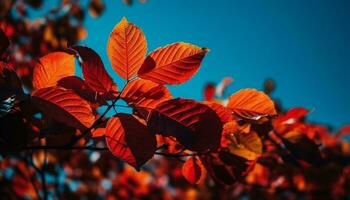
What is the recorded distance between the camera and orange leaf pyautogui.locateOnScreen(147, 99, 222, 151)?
692 mm

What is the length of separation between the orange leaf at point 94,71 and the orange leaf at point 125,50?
0.09ft

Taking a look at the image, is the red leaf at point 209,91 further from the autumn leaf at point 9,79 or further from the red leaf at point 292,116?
the autumn leaf at point 9,79

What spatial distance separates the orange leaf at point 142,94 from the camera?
2.45 feet

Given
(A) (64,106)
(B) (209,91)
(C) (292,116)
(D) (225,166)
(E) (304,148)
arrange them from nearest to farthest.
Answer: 1. (A) (64,106)
2. (D) (225,166)
3. (E) (304,148)
4. (C) (292,116)
5. (B) (209,91)

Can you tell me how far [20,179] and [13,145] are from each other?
405 centimetres

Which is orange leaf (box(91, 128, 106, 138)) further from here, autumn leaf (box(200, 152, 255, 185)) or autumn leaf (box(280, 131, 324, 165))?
autumn leaf (box(280, 131, 324, 165))

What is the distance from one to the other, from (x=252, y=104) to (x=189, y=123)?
243 mm

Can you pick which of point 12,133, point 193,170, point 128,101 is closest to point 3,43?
point 12,133

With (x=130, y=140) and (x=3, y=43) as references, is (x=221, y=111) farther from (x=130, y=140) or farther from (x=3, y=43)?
(x=3, y=43)

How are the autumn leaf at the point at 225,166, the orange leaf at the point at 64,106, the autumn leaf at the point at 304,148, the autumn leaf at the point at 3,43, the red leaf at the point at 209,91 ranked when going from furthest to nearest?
1. the red leaf at the point at 209,91
2. the autumn leaf at the point at 304,148
3. the autumn leaf at the point at 225,166
4. the autumn leaf at the point at 3,43
5. the orange leaf at the point at 64,106

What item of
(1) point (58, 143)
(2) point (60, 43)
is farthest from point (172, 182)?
(1) point (58, 143)

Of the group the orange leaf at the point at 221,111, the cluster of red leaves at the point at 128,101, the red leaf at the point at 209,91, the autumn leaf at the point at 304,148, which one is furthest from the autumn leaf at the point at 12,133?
the red leaf at the point at 209,91

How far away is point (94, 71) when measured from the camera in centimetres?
73

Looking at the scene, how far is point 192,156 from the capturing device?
3.44ft
